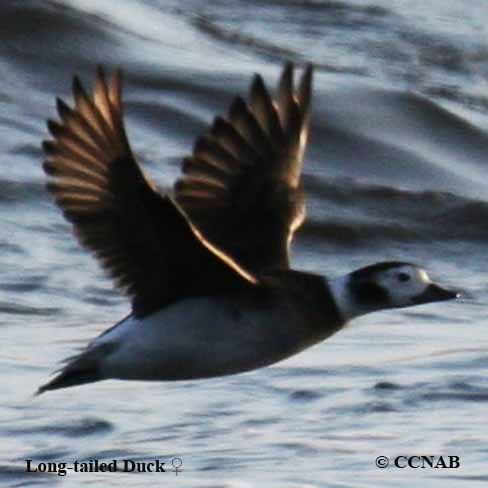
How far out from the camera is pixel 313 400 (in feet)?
27.1

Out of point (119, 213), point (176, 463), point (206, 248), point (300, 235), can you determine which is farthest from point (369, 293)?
point (300, 235)

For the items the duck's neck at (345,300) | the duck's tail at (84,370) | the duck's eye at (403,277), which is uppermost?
the duck's eye at (403,277)

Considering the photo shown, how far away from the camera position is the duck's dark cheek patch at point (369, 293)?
6648 millimetres

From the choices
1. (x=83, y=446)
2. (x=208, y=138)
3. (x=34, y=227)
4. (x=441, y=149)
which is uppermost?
(x=441, y=149)

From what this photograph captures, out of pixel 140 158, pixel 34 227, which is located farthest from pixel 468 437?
pixel 140 158

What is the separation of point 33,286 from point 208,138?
305 cm

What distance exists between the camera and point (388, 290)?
666 cm

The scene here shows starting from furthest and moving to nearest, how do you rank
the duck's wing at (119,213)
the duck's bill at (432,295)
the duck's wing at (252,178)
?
1. the duck's wing at (252,178)
2. the duck's bill at (432,295)
3. the duck's wing at (119,213)

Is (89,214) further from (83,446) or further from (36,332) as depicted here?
(36,332)

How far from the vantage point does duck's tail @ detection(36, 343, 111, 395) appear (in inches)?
250

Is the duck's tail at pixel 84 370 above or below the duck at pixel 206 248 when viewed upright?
below

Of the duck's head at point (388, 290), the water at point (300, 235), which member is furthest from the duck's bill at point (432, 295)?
the water at point (300, 235)

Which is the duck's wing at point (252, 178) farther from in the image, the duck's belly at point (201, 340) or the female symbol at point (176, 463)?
the female symbol at point (176, 463)

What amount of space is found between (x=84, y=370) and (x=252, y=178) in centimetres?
87
